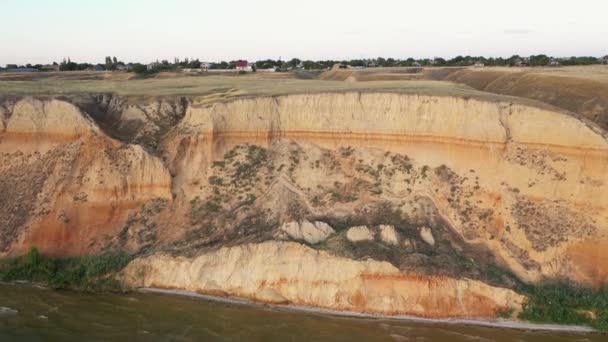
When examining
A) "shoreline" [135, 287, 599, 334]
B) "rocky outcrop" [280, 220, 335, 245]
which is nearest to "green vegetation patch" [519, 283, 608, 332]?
"shoreline" [135, 287, 599, 334]

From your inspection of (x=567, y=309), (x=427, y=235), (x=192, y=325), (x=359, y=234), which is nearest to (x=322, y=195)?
(x=359, y=234)

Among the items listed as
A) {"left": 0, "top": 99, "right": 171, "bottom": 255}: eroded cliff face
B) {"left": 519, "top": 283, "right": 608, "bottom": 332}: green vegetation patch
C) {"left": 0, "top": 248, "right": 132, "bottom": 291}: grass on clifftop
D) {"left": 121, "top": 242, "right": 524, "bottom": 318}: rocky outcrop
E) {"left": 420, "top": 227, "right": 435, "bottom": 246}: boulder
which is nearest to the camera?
{"left": 519, "top": 283, "right": 608, "bottom": 332}: green vegetation patch

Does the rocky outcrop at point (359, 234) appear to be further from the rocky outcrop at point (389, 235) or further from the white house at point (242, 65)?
the white house at point (242, 65)

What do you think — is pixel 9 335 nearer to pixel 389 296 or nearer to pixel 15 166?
pixel 15 166

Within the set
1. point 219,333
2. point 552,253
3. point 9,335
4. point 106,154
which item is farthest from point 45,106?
point 552,253

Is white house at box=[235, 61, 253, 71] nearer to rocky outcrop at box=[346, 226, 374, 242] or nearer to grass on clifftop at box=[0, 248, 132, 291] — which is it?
grass on clifftop at box=[0, 248, 132, 291]

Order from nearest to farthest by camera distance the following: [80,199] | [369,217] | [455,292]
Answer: [455,292], [369,217], [80,199]
